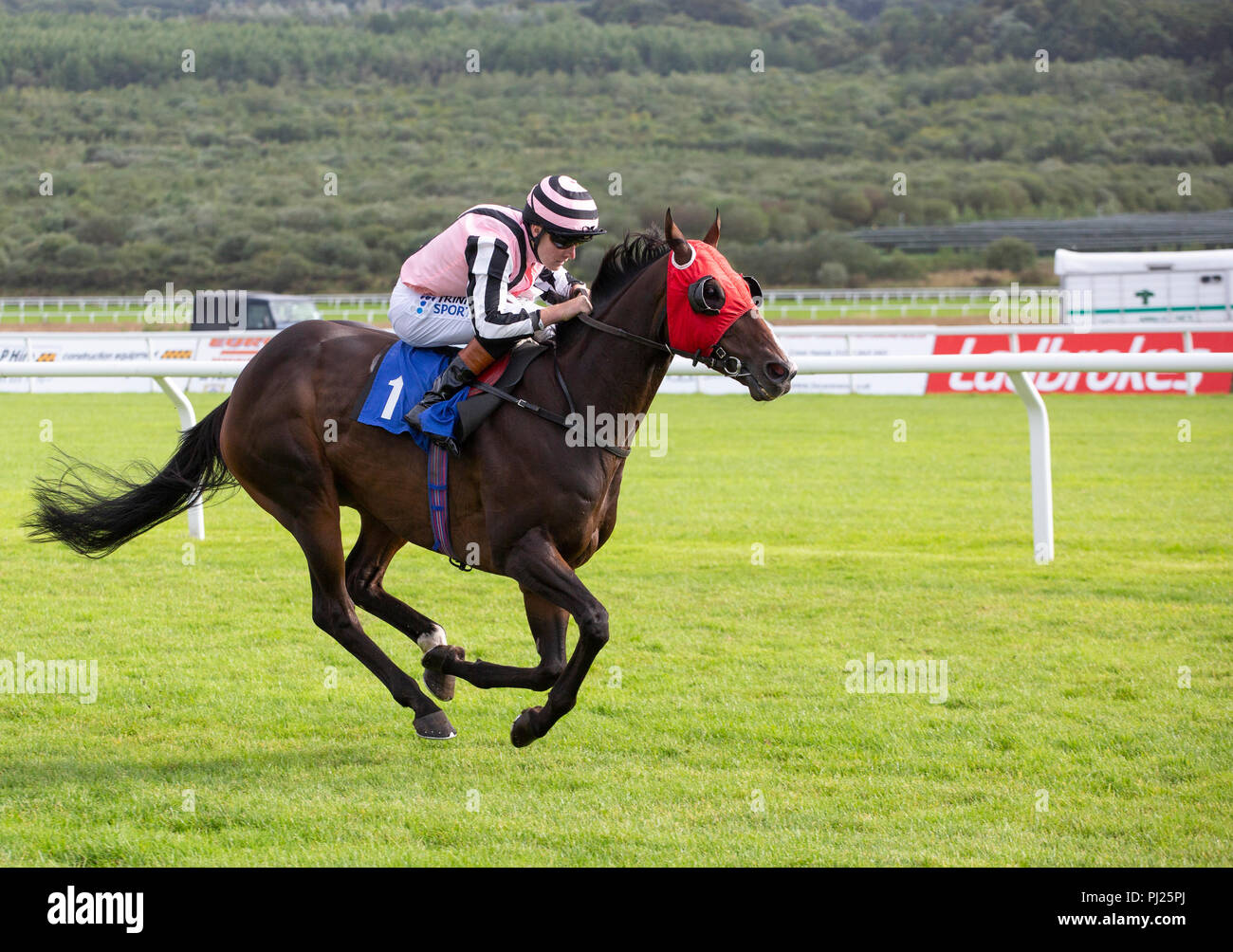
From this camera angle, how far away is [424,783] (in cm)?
421

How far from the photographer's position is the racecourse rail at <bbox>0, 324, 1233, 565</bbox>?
7008 millimetres

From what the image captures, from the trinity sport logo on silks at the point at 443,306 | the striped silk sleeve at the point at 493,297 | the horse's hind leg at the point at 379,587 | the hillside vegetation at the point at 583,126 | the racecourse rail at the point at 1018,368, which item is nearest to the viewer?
the striped silk sleeve at the point at 493,297

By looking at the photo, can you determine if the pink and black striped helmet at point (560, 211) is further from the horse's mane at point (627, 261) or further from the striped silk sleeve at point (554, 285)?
the striped silk sleeve at point (554, 285)

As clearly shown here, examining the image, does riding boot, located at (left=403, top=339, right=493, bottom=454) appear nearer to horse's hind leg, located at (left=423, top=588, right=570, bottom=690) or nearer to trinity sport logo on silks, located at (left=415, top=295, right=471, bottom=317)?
trinity sport logo on silks, located at (left=415, top=295, right=471, bottom=317)

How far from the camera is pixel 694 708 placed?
5016mm

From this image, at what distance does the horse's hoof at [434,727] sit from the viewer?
4.67 m

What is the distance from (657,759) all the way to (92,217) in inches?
2664

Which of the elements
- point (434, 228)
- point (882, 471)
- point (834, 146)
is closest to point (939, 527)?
point (882, 471)

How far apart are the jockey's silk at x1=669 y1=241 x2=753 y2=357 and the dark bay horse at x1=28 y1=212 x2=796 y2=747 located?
4cm

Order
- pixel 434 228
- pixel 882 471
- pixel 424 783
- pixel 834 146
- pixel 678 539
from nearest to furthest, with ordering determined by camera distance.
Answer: pixel 424 783 → pixel 678 539 → pixel 882 471 → pixel 434 228 → pixel 834 146

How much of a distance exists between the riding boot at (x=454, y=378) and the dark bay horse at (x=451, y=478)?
0.15 metres

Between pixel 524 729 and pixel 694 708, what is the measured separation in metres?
0.91

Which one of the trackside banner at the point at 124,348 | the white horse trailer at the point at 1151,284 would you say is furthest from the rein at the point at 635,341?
the white horse trailer at the point at 1151,284
